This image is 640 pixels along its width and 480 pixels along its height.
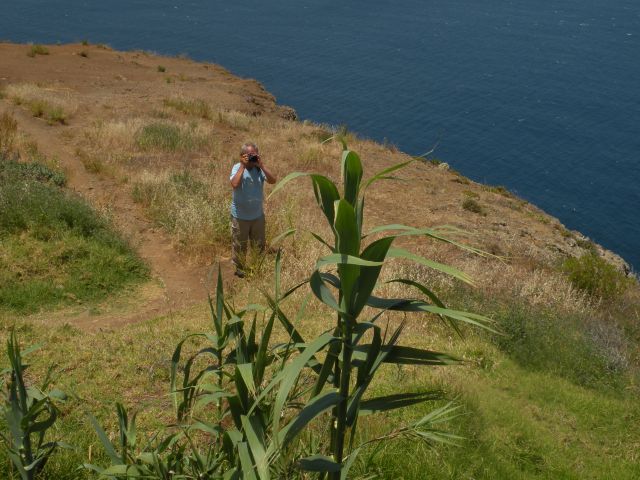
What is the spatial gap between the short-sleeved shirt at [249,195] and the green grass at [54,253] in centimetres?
148

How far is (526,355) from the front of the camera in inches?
279

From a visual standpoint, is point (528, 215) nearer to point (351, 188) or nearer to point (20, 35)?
point (351, 188)

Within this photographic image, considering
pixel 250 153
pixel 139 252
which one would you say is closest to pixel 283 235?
pixel 250 153

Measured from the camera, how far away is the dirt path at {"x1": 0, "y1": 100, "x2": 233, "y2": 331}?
788 centimetres

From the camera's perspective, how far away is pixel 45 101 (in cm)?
1777

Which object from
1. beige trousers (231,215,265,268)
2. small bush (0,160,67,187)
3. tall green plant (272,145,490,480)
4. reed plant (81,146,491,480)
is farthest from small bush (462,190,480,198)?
tall green plant (272,145,490,480)

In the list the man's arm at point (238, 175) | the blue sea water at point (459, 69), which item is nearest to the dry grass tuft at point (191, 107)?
the man's arm at point (238, 175)

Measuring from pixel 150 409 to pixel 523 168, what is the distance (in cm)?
3058

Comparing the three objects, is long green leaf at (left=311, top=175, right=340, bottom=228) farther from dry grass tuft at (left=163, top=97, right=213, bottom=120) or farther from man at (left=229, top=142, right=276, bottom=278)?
dry grass tuft at (left=163, top=97, right=213, bottom=120)

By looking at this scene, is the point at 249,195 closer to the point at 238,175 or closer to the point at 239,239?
the point at 238,175

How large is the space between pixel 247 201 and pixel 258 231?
1.57 feet

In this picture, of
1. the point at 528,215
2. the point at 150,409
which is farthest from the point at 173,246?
the point at 528,215

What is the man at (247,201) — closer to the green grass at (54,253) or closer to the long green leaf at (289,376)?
the green grass at (54,253)

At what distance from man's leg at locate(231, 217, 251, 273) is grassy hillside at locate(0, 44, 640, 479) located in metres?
0.45
